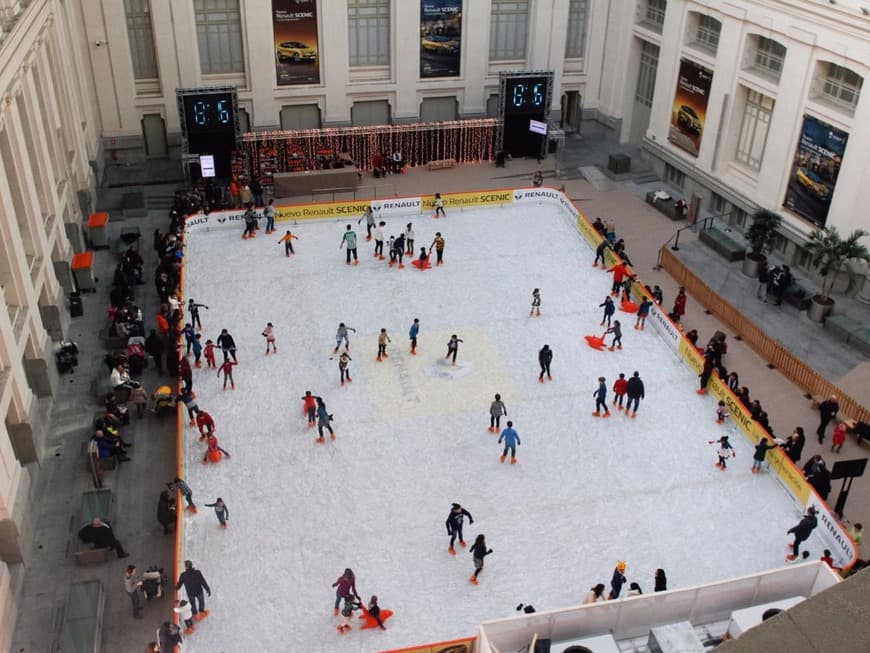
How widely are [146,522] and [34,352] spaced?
259 inches

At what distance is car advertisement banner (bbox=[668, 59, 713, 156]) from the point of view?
37.6 m

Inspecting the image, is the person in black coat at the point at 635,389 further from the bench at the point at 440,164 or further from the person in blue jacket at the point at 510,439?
the bench at the point at 440,164

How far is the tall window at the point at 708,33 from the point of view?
37.2m

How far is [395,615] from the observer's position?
64.3 feet

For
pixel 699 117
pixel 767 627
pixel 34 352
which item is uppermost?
pixel 767 627

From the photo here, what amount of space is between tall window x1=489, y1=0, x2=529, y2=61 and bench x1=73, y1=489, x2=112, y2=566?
29049mm

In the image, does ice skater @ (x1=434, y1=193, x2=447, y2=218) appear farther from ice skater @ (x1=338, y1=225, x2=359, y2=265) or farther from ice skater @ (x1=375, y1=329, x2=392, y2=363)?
ice skater @ (x1=375, y1=329, x2=392, y2=363)

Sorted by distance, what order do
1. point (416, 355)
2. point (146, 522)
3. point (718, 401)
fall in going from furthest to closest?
point (416, 355) < point (718, 401) < point (146, 522)

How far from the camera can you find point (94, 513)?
71.8 feet

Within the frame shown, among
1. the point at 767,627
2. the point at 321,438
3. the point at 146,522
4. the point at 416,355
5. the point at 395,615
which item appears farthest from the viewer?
the point at 416,355

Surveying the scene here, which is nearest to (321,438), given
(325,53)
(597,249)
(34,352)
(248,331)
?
(248,331)

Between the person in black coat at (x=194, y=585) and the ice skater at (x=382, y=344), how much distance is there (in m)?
9.78

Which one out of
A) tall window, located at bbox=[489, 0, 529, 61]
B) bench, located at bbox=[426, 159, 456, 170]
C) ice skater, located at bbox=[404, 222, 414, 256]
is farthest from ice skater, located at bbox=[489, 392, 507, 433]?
tall window, located at bbox=[489, 0, 529, 61]

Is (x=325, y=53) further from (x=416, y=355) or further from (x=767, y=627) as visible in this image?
(x=767, y=627)
